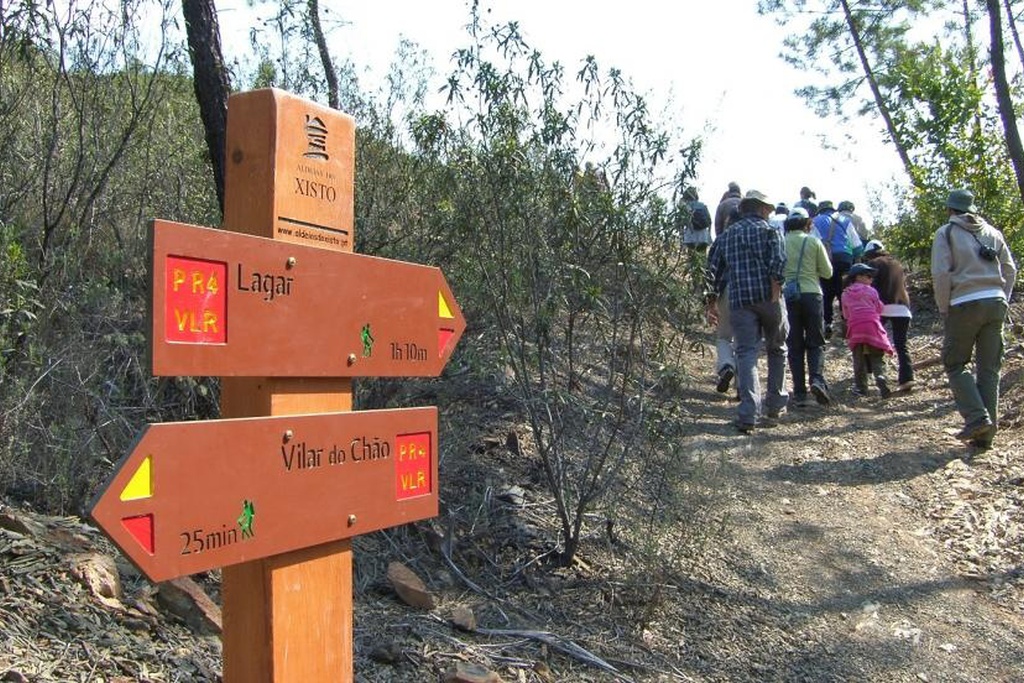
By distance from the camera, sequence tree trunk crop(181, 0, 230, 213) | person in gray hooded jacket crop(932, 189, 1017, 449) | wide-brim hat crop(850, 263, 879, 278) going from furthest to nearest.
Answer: wide-brim hat crop(850, 263, 879, 278), person in gray hooded jacket crop(932, 189, 1017, 449), tree trunk crop(181, 0, 230, 213)

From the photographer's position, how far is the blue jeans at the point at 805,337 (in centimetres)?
1027

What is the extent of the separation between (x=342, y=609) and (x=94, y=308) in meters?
4.34

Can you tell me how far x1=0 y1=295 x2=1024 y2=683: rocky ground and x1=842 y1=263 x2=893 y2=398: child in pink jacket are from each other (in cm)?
256

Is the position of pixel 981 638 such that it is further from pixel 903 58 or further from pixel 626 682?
pixel 903 58

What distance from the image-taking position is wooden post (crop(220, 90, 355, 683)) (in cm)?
242

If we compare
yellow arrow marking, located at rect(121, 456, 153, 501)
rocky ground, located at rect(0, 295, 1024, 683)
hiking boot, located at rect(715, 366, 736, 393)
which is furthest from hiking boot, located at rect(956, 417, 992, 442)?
yellow arrow marking, located at rect(121, 456, 153, 501)

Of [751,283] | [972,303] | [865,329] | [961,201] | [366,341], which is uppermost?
[961,201]

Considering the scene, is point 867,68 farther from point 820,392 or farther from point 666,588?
point 666,588

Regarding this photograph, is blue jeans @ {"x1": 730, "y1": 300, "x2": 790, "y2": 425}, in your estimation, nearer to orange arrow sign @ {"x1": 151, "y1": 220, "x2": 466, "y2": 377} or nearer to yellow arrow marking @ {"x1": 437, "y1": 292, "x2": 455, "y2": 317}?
yellow arrow marking @ {"x1": 437, "y1": 292, "x2": 455, "y2": 317}

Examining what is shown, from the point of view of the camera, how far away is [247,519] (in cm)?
226

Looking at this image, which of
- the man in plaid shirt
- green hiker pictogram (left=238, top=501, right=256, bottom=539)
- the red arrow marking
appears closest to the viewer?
the red arrow marking

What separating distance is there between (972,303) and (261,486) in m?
7.37

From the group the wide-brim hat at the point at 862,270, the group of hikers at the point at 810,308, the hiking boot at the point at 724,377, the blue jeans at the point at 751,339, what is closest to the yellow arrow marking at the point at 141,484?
the group of hikers at the point at 810,308

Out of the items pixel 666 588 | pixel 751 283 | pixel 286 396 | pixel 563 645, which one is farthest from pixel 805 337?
pixel 286 396
